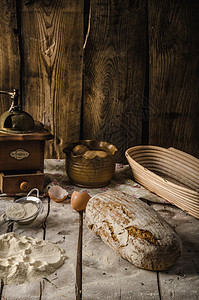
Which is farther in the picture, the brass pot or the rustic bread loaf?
the brass pot

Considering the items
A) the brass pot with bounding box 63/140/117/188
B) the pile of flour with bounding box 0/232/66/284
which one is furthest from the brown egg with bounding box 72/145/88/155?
the pile of flour with bounding box 0/232/66/284

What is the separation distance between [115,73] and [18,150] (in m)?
1.07

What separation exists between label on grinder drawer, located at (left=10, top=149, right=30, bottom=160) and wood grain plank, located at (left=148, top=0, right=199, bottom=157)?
46.2 inches

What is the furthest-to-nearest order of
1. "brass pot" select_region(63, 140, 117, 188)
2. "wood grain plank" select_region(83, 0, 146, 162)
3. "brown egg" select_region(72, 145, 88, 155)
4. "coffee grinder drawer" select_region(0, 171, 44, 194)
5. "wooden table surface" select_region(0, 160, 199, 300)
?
"wood grain plank" select_region(83, 0, 146, 162) < "brown egg" select_region(72, 145, 88, 155) < "brass pot" select_region(63, 140, 117, 188) < "coffee grinder drawer" select_region(0, 171, 44, 194) < "wooden table surface" select_region(0, 160, 199, 300)

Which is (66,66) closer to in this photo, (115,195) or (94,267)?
(115,195)

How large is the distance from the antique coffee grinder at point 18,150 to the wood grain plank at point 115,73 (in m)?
0.72

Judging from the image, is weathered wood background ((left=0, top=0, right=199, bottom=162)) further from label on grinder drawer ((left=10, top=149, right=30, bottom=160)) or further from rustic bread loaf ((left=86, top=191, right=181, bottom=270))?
rustic bread loaf ((left=86, top=191, right=181, bottom=270))

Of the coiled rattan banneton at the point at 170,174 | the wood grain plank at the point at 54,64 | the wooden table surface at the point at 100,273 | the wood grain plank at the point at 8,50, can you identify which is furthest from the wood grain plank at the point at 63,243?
the wood grain plank at the point at 8,50

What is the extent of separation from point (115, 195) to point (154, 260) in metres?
0.48

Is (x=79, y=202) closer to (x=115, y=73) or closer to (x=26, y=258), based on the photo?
(x=26, y=258)

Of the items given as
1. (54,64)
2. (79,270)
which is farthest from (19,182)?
(54,64)

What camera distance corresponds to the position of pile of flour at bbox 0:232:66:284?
1272 millimetres

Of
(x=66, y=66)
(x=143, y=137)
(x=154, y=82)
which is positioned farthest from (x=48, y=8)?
(x=143, y=137)

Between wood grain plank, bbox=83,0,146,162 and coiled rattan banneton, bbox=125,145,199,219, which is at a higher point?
wood grain plank, bbox=83,0,146,162
